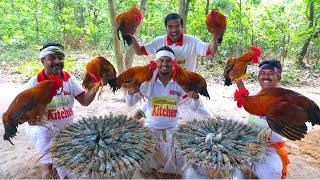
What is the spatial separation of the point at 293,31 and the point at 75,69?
861 cm

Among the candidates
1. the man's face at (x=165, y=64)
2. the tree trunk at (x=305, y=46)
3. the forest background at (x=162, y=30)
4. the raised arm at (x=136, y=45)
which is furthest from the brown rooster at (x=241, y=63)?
the tree trunk at (x=305, y=46)

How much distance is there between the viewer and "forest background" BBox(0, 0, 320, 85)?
9586mm

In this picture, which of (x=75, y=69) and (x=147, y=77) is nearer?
(x=147, y=77)

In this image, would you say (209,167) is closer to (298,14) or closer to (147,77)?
(147,77)

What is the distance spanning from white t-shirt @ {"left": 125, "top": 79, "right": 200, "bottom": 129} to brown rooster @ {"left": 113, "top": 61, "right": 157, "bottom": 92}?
0.89ft

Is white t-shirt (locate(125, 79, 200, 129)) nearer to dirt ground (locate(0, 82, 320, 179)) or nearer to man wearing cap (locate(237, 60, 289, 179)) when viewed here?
man wearing cap (locate(237, 60, 289, 179))

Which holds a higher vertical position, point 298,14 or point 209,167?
point 298,14

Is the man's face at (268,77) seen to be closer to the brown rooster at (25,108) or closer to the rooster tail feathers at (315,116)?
the rooster tail feathers at (315,116)

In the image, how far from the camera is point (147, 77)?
332cm

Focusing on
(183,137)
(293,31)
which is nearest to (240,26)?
(293,31)

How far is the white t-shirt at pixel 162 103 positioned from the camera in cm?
348

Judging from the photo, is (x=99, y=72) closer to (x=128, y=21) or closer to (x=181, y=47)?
(x=128, y=21)

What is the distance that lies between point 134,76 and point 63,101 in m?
1.02

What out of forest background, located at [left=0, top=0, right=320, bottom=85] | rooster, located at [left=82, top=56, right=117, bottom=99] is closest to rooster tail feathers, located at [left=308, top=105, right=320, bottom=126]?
rooster, located at [left=82, top=56, right=117, bottom=99]
